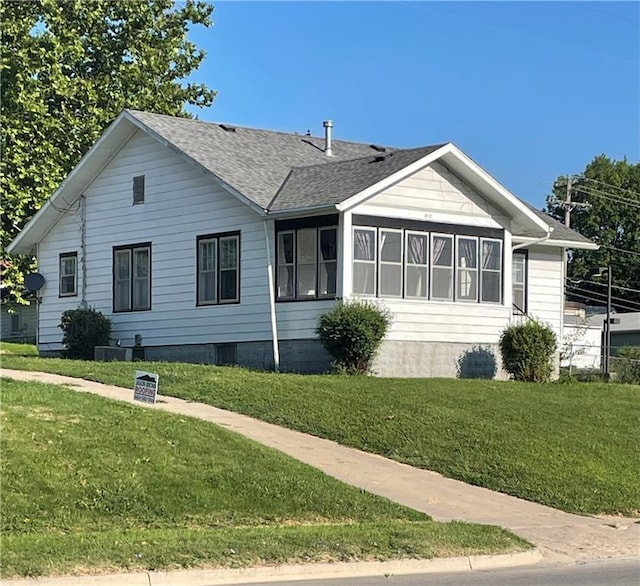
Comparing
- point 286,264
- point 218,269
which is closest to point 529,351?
point 286,264

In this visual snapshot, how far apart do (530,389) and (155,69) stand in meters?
24.3

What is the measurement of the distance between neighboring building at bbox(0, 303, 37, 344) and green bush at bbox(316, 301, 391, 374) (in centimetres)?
3103

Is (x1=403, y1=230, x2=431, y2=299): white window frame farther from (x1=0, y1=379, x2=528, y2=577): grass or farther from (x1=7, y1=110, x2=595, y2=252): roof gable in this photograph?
(x1=0, y1=379, x2=528, y2=577): grass

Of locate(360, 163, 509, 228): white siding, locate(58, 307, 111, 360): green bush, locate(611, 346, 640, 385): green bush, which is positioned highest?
locate(360, 163, 509, 228): white siding

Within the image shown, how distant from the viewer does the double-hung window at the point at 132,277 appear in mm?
26156

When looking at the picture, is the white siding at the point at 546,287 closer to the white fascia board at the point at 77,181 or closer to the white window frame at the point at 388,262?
the white window frame at the point at 388,262

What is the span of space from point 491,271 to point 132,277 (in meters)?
8.94

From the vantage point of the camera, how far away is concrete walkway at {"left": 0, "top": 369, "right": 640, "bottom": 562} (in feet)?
39.4

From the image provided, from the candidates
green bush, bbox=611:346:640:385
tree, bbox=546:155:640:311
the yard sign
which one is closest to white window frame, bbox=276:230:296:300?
the yard sign

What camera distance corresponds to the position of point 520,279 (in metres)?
27.1

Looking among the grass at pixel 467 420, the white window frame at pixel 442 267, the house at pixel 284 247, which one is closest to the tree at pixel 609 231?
the house at pixel 284 247

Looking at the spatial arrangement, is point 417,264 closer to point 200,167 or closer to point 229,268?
point 229,268

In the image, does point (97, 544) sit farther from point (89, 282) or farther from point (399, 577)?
point (89, 282)

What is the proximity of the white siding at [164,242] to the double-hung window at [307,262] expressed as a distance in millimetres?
459
